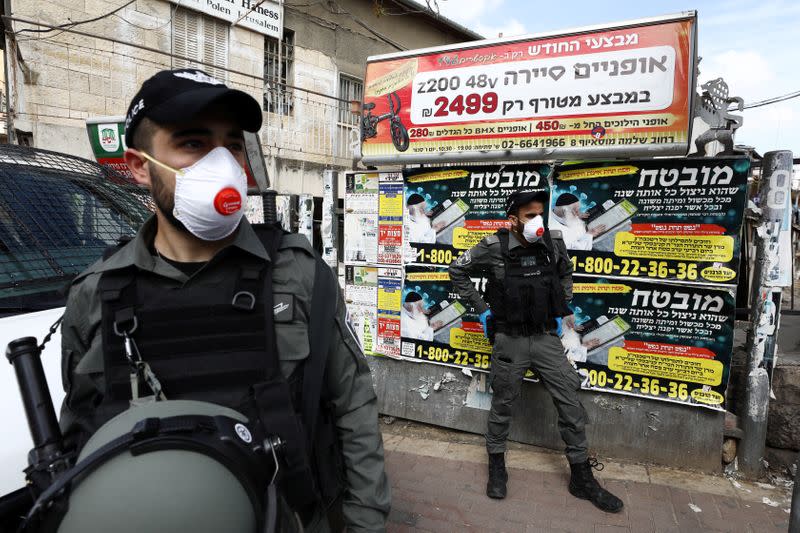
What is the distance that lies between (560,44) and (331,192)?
237 centimetres

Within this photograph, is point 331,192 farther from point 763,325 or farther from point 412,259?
point 763,325

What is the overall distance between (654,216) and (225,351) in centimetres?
334

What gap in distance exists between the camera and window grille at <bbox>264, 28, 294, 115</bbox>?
12.2 m

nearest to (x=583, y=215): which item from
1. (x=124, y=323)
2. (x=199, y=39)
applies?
(x=124, y=323)

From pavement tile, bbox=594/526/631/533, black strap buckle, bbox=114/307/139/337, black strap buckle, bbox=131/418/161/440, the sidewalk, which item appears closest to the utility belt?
the sidewalk

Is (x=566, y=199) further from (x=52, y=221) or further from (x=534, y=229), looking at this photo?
(x=52, y=221)

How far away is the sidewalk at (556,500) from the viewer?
3.13 meters

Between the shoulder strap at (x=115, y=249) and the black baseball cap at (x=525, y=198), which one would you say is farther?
the black baseball cap at (x=525, y=198)

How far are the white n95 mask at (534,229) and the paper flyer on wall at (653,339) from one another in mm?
711

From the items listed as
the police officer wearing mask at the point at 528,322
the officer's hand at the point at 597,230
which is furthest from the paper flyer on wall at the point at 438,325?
the officer's hand at the point at 597,230

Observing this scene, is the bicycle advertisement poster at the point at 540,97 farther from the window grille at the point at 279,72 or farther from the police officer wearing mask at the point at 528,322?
the window grille at the point at 279,72

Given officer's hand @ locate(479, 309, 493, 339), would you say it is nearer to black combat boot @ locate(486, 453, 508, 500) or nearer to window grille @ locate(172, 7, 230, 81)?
black combat boot @ locate(486, 453, 508, 500)

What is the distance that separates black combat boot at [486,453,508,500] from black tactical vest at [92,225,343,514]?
2.46 metres

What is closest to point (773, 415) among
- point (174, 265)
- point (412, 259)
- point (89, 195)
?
point (412, 259)
